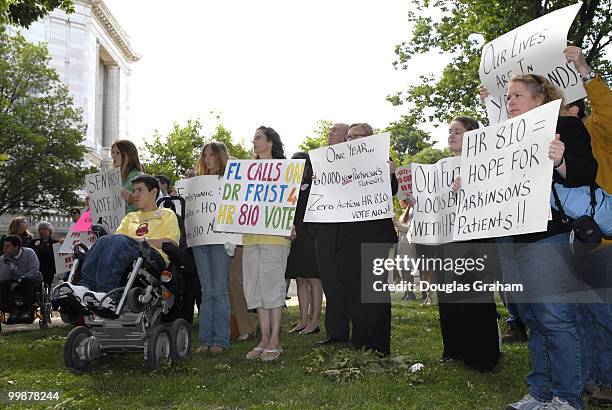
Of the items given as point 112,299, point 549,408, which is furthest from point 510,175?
point 112,299

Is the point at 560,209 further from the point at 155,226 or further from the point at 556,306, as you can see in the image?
the point at 155,226

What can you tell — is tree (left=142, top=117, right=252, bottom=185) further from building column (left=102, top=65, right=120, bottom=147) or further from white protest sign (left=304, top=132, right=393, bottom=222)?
white protest sign (left=304, top=132, right=393, bottom=222)

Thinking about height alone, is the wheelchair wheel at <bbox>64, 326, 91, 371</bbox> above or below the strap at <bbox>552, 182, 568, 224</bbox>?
below

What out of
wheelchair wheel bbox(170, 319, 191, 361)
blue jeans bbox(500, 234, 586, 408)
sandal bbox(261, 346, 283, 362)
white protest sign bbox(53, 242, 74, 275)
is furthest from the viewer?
white protest sign bbox(53, 242, 74, 275)

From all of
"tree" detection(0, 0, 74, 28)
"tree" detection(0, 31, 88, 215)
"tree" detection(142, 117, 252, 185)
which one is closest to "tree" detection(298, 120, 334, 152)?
"tree" detection(142, 117, 252, 185)

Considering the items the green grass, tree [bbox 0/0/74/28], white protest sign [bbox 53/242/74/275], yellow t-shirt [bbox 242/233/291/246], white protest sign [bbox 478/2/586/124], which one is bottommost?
the green grass

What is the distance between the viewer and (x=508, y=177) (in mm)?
4715

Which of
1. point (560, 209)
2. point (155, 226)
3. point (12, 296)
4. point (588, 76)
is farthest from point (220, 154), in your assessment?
point (12, 296)

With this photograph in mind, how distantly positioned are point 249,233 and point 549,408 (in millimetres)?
3478

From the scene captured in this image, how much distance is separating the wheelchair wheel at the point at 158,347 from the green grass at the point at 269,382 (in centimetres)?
12

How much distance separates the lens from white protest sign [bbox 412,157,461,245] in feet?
20.7

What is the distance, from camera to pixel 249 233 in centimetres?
694

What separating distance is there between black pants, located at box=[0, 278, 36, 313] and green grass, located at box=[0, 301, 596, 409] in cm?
402

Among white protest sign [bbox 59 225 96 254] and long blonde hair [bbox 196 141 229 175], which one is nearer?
long blonde hair [bbox 196 141 229 175]
